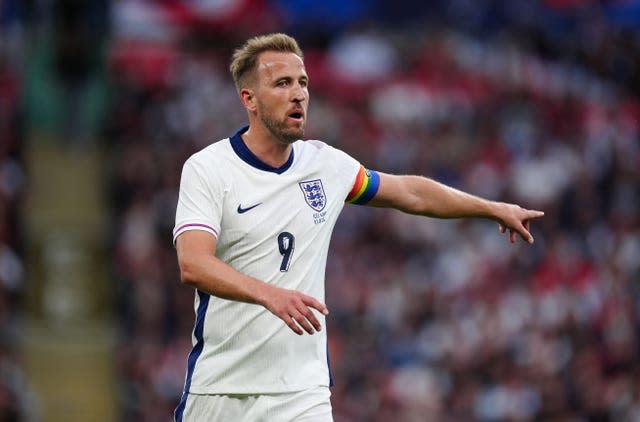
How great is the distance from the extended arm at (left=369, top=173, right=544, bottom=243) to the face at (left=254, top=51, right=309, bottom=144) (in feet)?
1.88

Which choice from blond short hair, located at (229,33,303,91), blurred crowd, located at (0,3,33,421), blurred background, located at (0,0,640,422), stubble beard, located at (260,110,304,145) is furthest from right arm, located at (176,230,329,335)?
blurred crowd, located at (0,3,33,421)

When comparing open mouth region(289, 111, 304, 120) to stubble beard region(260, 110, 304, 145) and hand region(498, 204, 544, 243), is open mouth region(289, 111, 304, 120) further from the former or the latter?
hand region(498, 204, 544, 243)

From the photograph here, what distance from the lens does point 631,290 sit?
537 inches

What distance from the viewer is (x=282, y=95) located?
19.8ft

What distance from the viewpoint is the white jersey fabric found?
5844 mm

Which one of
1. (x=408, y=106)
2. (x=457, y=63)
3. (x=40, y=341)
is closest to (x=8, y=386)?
Answer: (x=40, y=341)

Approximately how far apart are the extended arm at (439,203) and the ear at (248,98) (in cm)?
69

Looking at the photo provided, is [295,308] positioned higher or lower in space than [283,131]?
lower

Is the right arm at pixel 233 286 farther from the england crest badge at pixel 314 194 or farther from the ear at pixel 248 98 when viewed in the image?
the ear at pixel 248 98

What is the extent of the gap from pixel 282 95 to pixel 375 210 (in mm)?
10952

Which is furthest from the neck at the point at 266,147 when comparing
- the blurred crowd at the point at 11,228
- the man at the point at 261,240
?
the blurred crowd at the point at 11,228

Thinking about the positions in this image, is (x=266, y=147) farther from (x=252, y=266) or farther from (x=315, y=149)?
(x=252, y=266)

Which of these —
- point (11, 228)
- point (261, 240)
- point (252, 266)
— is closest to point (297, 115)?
point (261, 240)

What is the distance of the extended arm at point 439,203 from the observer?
6.38m
